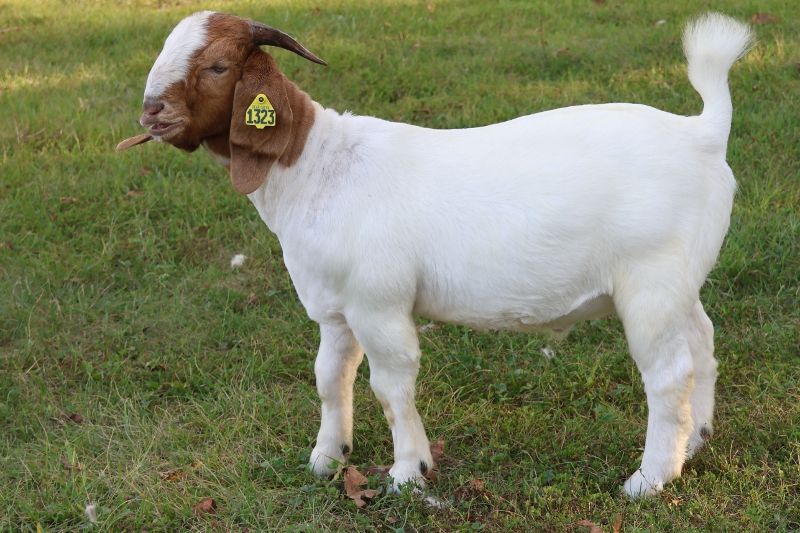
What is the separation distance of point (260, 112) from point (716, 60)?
1577 mm

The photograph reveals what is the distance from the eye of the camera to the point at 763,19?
773 cm

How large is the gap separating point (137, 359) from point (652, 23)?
5.16m

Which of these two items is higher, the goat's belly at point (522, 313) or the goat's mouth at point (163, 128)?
the goat's mouth at point (163, 128)

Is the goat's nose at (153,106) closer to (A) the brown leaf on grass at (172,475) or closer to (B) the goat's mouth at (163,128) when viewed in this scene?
(B) the goat's mouth at (163,128)

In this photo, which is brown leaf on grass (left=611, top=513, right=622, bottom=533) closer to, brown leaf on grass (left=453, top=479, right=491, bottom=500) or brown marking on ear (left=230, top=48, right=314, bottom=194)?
brown leaf on grass (left=453, top=479, right=491, bottom=500)

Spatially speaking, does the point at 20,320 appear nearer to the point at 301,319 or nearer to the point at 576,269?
the point at 301,319

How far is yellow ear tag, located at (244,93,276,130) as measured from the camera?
3.41 metres

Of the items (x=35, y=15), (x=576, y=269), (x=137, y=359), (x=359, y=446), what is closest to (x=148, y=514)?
(x=359, y=446)

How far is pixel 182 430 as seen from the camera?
428 cm

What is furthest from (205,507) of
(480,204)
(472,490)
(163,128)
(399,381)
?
(480,204)

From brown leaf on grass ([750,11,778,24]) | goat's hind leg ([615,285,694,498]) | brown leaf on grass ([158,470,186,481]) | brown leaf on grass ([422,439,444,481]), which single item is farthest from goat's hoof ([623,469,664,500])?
brown leaf on grass ([750,11,778,24])

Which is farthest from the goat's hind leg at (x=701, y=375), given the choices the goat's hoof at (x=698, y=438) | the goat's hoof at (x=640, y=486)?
the goat's hoof at (x=640, y=486)

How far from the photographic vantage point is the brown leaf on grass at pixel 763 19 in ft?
25.3

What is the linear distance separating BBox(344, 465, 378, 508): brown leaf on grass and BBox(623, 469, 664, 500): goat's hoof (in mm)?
917
